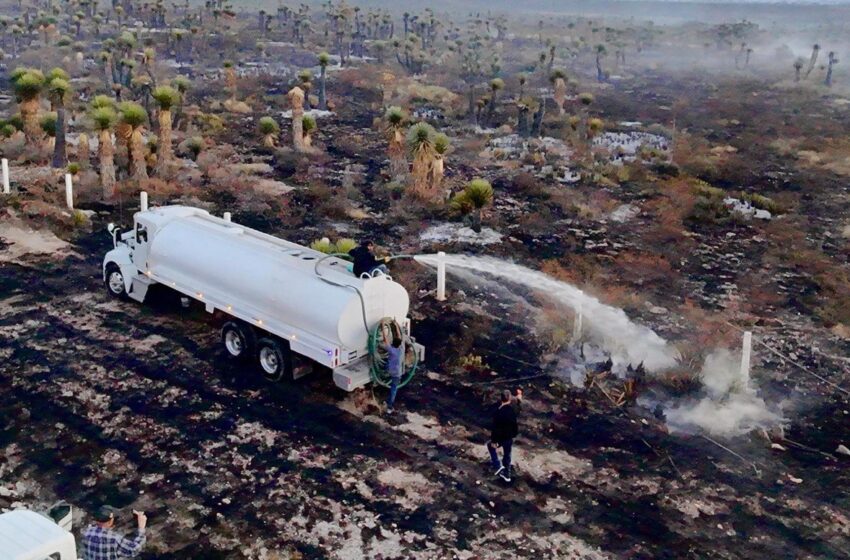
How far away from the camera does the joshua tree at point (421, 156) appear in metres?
30.6

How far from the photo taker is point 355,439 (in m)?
14.5

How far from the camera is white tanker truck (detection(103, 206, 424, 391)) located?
49.4 ft

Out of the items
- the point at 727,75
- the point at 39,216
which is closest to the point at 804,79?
the point at 727,75

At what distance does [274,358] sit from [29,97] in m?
23.6

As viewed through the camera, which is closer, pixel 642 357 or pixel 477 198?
pixel 642 357

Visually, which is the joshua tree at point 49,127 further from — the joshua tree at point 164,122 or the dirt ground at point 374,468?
the dirt ground at point 374,468

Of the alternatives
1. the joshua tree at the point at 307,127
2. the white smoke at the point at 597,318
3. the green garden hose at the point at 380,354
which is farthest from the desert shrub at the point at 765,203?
the green garden hose at the point at 380,354

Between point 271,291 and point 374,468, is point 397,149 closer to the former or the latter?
point 271,291

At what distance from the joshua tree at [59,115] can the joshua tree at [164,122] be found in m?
3.46

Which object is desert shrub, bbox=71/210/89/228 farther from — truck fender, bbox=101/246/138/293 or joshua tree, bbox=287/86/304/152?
joshua tree, bbox=287/86/304/152

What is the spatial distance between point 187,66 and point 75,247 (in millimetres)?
46244

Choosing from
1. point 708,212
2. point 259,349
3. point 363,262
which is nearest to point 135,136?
point 259,349

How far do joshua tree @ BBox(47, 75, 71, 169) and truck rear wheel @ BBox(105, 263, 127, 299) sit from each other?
1433cm

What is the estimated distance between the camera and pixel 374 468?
13602 mm
